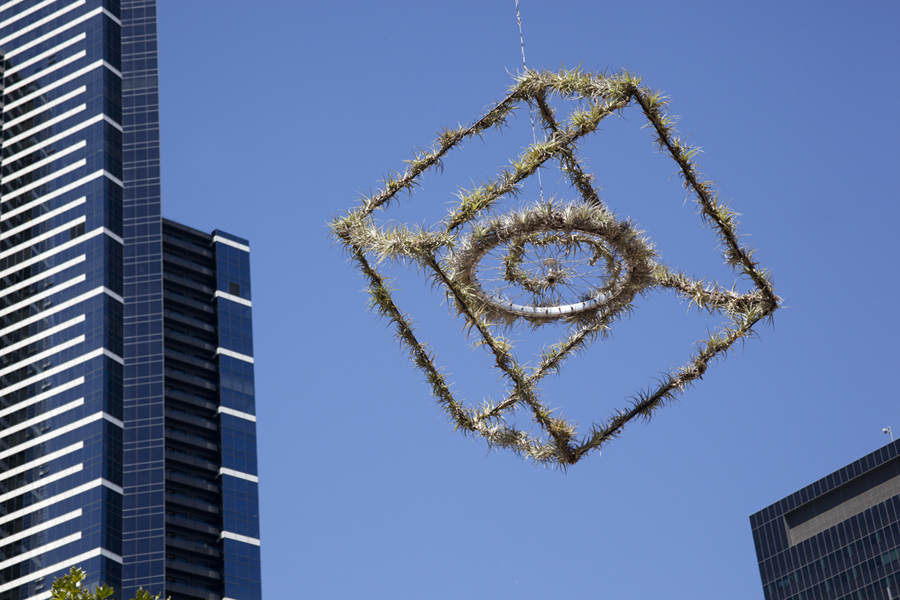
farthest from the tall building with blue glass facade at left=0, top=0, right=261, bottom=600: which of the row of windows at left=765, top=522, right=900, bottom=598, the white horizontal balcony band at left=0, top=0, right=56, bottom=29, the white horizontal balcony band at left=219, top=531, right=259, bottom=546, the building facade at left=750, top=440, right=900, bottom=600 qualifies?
the row of windows at left=765, top=522, right=900, bottom=598

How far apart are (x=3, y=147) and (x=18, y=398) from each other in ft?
110

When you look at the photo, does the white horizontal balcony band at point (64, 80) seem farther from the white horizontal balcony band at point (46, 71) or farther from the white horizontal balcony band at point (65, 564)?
the white horizontal balcony band at point (65, 564)

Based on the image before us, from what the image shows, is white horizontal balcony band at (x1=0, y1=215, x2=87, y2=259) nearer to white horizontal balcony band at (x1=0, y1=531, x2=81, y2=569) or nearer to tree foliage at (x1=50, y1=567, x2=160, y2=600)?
white horizontal balcony band at (x1=0, y1=531, x2=81, y2=569)

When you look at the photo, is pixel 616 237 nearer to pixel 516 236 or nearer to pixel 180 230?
pixel 516 236

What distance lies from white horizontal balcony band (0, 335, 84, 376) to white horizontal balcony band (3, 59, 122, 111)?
33.8 meters

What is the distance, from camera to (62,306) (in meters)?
125

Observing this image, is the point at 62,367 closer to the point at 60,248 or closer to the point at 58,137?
the point at 60,248

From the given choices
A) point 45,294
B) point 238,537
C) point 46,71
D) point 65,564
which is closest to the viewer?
point 65,564

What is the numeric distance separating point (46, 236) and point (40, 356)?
14.1m

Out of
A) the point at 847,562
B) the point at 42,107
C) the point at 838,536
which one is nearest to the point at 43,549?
the point at 42,107

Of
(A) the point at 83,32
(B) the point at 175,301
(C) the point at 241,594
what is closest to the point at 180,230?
(B) the point at 175,301

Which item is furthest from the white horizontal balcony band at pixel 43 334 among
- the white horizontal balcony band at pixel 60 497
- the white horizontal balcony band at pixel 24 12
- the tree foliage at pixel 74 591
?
the tree foliage at pixel 74 591

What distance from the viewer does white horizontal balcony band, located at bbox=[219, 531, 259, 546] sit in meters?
116

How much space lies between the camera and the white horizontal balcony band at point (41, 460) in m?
116
